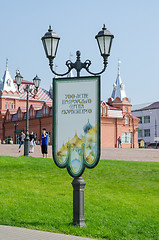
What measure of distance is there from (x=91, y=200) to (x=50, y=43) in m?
4.67

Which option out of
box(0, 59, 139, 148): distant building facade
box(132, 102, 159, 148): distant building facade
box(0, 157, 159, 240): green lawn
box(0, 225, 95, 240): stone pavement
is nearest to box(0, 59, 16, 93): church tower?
box(0, 59, 139, 148): distant building facade

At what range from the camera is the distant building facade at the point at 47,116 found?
2581 inches

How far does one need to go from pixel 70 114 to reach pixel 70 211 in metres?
2.75

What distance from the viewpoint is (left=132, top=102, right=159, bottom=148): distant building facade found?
297 ft

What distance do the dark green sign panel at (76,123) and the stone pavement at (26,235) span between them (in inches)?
57.3

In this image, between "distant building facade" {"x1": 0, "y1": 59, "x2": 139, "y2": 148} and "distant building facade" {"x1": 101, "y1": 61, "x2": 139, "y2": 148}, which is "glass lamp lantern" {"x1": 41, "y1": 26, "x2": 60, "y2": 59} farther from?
"distant building facade" {"x1": 101, "y1": 61, "x2": 139, "y2": 148}

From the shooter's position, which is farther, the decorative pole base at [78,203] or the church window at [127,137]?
the church window at [127,137]

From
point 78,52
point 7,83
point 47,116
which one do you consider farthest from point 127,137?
point 78,52

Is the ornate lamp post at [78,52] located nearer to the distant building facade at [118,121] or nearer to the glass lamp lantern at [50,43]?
the glass lamp lantern at [50,43]

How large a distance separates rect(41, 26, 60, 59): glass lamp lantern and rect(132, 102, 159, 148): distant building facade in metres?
A: 81.7

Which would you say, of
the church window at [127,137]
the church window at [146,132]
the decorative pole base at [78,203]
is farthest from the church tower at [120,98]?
the decorative pole base at [78,203]

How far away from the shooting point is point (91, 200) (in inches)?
437

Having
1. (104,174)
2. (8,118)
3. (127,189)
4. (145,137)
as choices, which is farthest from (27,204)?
(145,137)

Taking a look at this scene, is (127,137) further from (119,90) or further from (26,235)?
(26,235)
